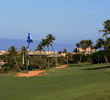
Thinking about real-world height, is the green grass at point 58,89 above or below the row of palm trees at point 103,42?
below

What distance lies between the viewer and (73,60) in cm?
9600

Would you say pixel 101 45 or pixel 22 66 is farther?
pixel 101 45

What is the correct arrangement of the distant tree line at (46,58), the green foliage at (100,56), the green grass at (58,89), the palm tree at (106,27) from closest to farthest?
the green grass at (58,89) < the palm tree at (106,27) < the distant tree line at (46,58) < the green foliage at (100,56)

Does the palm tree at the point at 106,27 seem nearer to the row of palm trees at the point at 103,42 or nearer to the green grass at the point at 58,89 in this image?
the row of palm trees at the point at 103,42

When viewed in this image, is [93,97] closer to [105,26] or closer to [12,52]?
[105,26]

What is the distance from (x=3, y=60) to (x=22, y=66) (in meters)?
51.6

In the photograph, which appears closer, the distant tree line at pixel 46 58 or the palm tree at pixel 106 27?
the palm tree at pixel 106 27

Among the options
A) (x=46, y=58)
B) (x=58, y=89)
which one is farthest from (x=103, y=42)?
(x=58, y=89)

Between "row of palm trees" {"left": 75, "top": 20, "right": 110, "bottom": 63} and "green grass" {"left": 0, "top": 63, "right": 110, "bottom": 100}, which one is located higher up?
"row of palm trees" {"left": 75, "top": 20, "right": 110, "bottom": 63}

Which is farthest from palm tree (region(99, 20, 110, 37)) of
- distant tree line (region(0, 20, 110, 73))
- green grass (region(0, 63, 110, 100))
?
green grass (region(0, 63, 110, 100))

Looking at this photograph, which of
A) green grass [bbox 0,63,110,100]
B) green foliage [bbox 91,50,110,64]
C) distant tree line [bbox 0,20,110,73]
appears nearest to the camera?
green grass [bbox 0,63,110,100]

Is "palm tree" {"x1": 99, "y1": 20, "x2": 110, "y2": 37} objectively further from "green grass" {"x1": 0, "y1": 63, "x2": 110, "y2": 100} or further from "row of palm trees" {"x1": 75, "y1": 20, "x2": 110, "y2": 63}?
"green grass" {"x1": 0, "y1": 63, "x2": 110, "y2": 100}

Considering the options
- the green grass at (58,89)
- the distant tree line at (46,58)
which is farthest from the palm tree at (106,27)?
the green grass at (58,89)

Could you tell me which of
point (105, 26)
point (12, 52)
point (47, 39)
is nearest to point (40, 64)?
point (12, 52)
